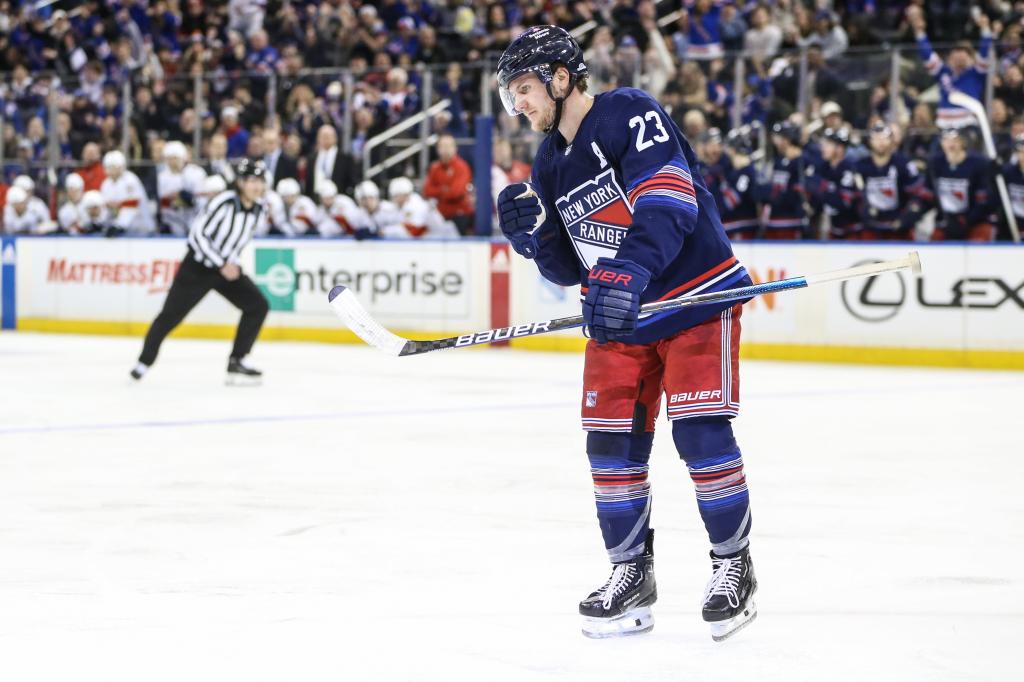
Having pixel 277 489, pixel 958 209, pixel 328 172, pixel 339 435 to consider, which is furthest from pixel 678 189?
pixel 328 172

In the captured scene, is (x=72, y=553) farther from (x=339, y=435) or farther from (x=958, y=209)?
(x=958, y=209)

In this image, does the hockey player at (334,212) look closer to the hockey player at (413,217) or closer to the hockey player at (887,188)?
the hockey player at (413,217)

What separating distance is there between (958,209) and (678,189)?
8487 mm

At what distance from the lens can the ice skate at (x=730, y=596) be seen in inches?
137

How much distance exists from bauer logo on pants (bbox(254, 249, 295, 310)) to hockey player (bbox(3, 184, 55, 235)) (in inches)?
102

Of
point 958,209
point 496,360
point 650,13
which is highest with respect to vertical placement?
point 650,13

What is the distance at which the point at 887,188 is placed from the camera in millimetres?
11648

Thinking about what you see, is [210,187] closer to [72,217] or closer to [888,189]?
[72,217]

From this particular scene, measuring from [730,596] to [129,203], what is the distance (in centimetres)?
1226

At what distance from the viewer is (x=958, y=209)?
11.5 m

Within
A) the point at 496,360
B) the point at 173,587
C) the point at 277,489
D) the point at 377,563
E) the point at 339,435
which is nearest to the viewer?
the point at 173,587

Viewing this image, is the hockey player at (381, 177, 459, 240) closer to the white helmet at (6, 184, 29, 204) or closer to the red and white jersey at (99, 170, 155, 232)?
the red and white jersey at (99, 170, 155, 232)

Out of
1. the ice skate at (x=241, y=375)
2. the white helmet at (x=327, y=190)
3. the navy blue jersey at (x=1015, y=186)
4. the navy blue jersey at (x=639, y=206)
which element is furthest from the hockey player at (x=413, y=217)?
the navy blue jersey at (x=639, y=206)

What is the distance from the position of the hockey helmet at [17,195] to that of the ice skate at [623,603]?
42.7ft
